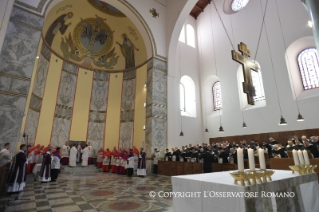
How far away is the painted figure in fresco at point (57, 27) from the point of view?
11.0m

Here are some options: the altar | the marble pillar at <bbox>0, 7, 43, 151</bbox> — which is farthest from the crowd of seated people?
the marble pillar at <bbox>0, 7, 43, 151</bbox>

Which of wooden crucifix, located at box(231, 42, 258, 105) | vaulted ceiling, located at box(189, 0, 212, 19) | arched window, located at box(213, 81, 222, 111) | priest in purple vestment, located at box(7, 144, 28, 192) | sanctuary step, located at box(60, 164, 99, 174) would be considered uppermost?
vaulted ceiling, located at box(189, 0, 212, 19)

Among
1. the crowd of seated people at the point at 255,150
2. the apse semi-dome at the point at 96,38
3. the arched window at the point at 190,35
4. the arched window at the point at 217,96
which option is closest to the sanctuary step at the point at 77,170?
the crowd of seated people at the point at 255,150

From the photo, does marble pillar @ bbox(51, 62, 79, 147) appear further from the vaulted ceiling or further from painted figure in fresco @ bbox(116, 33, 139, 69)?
the vaulted ceiling

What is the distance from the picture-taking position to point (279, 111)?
10.3 metres

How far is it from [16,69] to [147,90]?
22.3 feet

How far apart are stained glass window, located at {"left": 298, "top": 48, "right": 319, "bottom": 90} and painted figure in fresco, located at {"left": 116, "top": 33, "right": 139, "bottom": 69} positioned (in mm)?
11007

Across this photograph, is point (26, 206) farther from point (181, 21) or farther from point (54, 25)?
point (181, 21)

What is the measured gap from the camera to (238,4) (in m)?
13.9

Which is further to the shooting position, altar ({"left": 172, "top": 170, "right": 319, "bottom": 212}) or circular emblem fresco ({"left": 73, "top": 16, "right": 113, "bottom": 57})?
circular emblem fresco ({"left": 73, "top": 16, "right": 113, "bottom": 57})

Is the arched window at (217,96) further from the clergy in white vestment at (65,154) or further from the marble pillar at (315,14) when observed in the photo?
the marble pillar at (315,14)

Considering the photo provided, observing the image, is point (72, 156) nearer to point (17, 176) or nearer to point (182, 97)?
point (17, 176)

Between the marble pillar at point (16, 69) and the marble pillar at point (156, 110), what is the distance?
6113 mm

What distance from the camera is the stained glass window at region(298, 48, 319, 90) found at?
988 cm
